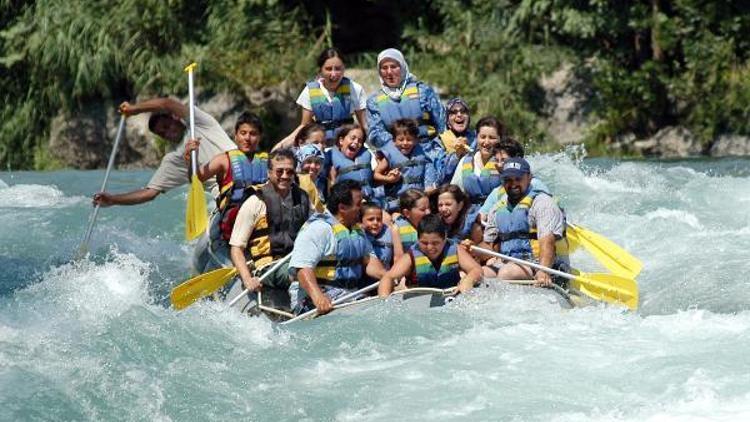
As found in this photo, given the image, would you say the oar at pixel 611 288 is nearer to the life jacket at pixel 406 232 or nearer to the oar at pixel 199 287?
the life jacket at pixel 406 232

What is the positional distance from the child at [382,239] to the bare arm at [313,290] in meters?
0.43

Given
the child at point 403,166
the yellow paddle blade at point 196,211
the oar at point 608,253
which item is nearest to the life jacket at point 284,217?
the yellow paddle blade at point 196,211

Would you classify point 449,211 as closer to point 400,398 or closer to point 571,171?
point 400,398

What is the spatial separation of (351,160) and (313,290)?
1.24m

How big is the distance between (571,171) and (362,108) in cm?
342

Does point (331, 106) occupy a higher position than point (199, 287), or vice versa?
point (331, 106)

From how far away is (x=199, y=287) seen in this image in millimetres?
8266

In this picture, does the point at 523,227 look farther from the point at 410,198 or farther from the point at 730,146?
the point at 730,146

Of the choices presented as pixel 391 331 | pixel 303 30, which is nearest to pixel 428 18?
pixel 303 30

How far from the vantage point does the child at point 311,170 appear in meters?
8.26

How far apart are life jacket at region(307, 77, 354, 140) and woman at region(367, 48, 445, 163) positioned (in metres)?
0.15

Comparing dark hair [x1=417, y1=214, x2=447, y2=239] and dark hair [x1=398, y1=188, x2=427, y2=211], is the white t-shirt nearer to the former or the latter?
dark hair [x1=398, y1=188, x2=427, y2=211]

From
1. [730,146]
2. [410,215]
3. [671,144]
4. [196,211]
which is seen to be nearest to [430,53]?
[671,144]

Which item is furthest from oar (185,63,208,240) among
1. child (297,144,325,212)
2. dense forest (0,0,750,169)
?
dense forest (0,0,750,169)
